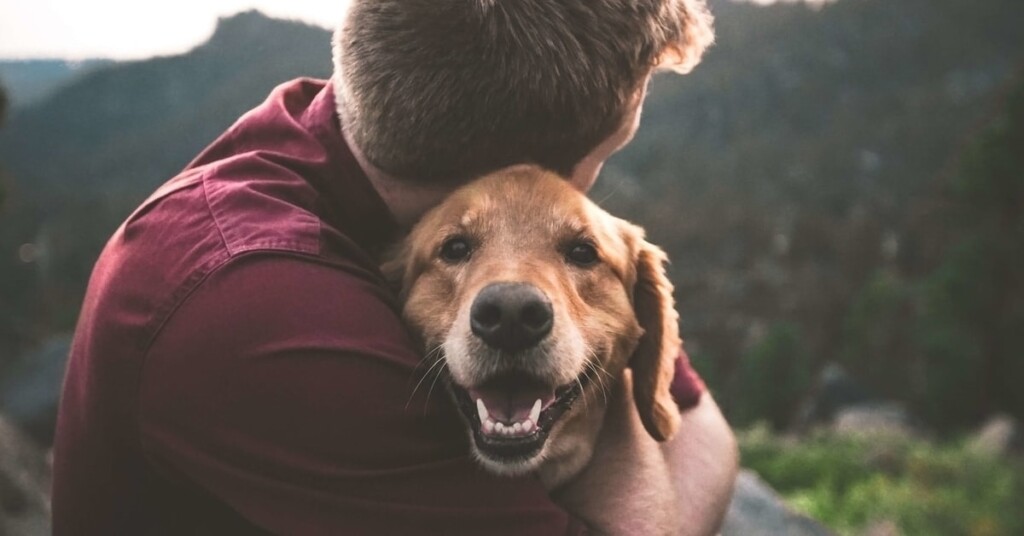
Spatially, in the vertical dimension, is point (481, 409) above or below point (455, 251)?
below

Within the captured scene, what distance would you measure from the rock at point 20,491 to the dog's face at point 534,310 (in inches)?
167

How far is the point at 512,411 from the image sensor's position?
2.44m

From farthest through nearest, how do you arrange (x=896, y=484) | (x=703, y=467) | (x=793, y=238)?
(x=793, y=238)
(x=896, y=484)
(x=703, y=467)

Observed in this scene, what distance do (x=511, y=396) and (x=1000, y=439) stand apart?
714 inches

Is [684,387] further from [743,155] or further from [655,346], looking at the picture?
[743,155]

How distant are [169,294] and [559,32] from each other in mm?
1164

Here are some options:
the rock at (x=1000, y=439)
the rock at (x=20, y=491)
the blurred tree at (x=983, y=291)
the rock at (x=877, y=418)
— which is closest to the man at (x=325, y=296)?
the rock at (x=20, y=491)

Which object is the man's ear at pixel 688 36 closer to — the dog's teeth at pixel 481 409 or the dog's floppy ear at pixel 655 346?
the dog's floppy ear at pixel 655 346

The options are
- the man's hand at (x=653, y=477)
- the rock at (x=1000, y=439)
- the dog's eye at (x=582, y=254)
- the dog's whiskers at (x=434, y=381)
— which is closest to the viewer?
the dog's whiskers at (x=434, y=381)

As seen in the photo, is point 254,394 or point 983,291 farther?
point 983,291

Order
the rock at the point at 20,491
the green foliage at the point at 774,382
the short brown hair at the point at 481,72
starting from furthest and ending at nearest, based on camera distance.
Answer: the green foliage at the point at 774,382 → the rock at the point at 20,491 → the short brown hair at the point at 481,72

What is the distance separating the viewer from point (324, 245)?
210 centimetres

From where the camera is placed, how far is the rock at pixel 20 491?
5.50 m

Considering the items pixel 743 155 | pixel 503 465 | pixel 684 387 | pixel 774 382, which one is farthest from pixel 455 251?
pixel 743 155
